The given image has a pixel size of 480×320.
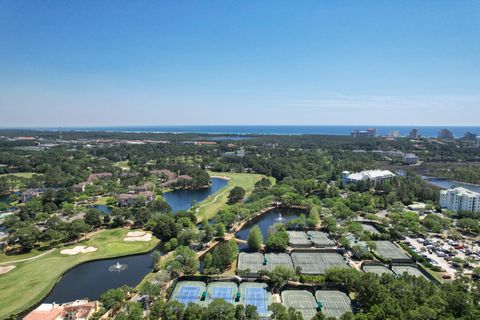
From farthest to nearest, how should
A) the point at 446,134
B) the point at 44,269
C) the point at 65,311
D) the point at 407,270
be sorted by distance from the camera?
1. the point at 446,134
2. the point at 44,269
3. the point at 407,270
4. the point at 65,311

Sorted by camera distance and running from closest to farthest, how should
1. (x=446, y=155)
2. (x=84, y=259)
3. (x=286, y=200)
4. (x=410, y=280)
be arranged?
(x=410, y=280) < (x=84, y=259) < (x=286, y=200) < (x=446, y=155)

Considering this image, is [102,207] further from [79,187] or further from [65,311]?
[65,311]

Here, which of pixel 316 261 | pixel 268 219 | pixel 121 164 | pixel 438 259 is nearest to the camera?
pixel 316 261

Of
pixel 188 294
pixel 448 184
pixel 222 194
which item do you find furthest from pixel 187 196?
pixel 448 184

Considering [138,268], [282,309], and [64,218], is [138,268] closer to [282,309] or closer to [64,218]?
[282,309]

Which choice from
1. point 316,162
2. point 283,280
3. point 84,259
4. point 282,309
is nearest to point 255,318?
point 282,309

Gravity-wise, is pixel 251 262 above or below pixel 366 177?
below

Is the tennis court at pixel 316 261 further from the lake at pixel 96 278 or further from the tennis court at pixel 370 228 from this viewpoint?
the lake at pixel 96 278
